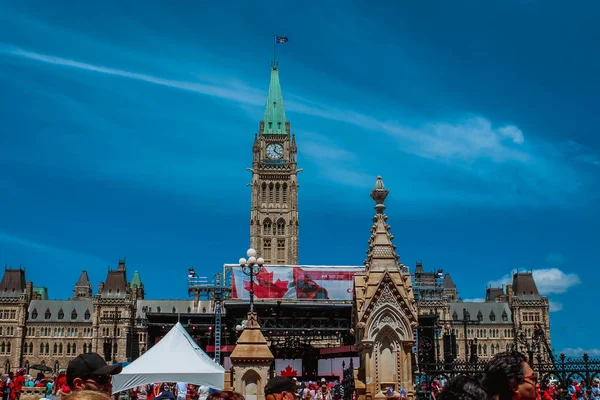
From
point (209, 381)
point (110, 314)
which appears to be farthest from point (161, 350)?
point (110, 314)

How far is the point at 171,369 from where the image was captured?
43.8ft

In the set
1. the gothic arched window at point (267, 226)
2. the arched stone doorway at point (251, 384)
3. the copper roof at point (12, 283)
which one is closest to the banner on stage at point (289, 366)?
the arched stone doorway at point (251, 384)

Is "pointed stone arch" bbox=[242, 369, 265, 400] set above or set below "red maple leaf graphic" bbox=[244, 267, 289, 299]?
below

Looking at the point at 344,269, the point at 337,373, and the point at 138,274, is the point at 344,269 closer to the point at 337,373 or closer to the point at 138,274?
the point at 337,373

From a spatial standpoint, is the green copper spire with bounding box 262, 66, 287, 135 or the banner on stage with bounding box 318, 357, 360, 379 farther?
the green copper spire with bounding box 262, 66, 287, 135

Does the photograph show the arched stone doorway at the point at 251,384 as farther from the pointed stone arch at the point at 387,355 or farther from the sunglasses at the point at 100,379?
the sunglasses at the point at 100,379

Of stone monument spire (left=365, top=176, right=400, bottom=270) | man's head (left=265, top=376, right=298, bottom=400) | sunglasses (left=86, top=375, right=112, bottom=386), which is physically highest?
stone monument spire (left=365, top=176, right=400, bottom=270)

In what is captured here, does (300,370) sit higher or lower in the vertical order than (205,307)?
lower

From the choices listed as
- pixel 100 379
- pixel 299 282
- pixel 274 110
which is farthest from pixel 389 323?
pixel 274 110

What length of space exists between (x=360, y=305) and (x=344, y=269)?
3909cm

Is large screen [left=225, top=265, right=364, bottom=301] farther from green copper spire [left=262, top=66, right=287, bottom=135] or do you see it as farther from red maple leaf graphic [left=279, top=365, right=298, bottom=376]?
green copper spire [left=262, top=66, right=287, bottom=135]

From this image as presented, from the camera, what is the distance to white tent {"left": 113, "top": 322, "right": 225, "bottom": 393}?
1305 centimetres

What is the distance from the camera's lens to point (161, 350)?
13773mm

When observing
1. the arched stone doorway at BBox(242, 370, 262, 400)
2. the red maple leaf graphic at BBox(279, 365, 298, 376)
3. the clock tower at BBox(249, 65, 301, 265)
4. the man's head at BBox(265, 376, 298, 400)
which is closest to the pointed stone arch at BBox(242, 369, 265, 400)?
the arched stone doorway at BBox(242, 370, 262, 400)
